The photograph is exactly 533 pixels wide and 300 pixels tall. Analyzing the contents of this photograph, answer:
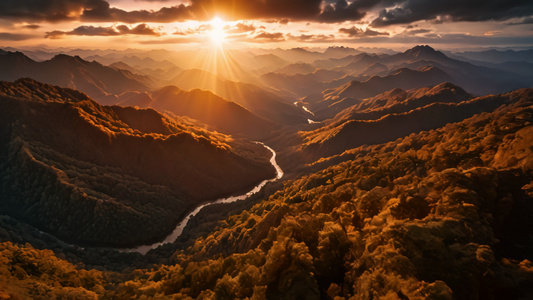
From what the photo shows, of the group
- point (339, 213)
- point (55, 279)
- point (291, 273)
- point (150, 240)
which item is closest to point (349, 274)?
point (291, 273)

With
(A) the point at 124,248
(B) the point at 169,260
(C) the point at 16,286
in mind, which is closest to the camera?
(C) the point at 16,286

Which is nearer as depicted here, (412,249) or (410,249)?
(412,249)

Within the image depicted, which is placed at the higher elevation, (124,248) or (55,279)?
(55,279)

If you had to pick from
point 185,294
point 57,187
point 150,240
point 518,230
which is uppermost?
point 518,230

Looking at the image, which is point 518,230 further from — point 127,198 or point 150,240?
point 127,198

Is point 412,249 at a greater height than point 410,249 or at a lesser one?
greater

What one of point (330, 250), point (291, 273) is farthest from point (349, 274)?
point (291, 273)

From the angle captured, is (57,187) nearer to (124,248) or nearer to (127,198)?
(127,198)

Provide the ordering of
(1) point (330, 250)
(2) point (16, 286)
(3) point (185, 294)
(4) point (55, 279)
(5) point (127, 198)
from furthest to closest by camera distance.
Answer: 1. (5) point (127, 198)
2. (4) point (55, 279)
3. (2) point (16, 286)
4. (3) point (185, 294)
5. (1) point (330, 250)

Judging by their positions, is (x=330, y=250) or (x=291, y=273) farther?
(x=330, y=250)
